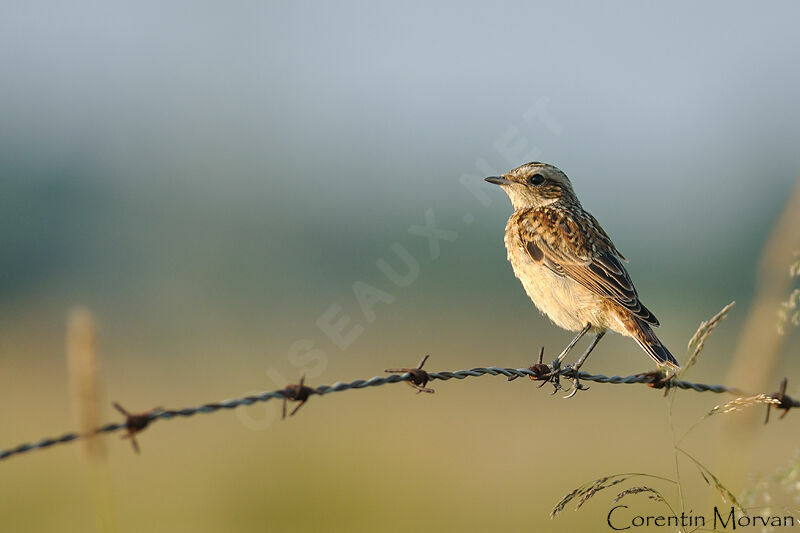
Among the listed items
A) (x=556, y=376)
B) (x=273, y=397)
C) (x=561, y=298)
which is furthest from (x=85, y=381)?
(x=561, y=298)

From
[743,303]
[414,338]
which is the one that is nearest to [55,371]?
[414,338]

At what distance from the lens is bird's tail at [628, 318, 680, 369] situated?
6.18 m

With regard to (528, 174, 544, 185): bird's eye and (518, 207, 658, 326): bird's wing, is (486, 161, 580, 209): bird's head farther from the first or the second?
(518, 207, 658, 326): bird's wing

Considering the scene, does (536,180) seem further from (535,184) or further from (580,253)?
(580,253)

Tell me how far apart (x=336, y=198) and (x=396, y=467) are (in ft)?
270

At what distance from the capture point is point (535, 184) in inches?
326

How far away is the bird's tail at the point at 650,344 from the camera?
20.3ft

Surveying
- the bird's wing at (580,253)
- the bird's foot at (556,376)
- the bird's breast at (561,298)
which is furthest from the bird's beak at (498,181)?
A: the bird's foot at (556,376)

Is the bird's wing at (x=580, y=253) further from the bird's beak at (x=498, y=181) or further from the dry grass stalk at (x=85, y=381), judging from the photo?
the dry grass stalk at (x=85, y=381)

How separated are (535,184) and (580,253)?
1.38 m

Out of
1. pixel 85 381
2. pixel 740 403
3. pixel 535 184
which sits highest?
pixel 535 184

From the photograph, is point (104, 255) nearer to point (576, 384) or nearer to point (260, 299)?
point (260, 299)

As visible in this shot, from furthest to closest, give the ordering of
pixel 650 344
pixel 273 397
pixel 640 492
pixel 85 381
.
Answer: pixel 650 344, pixel 273 397, pixel 640 492, pixel 85 381

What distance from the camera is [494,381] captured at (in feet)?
71.3
